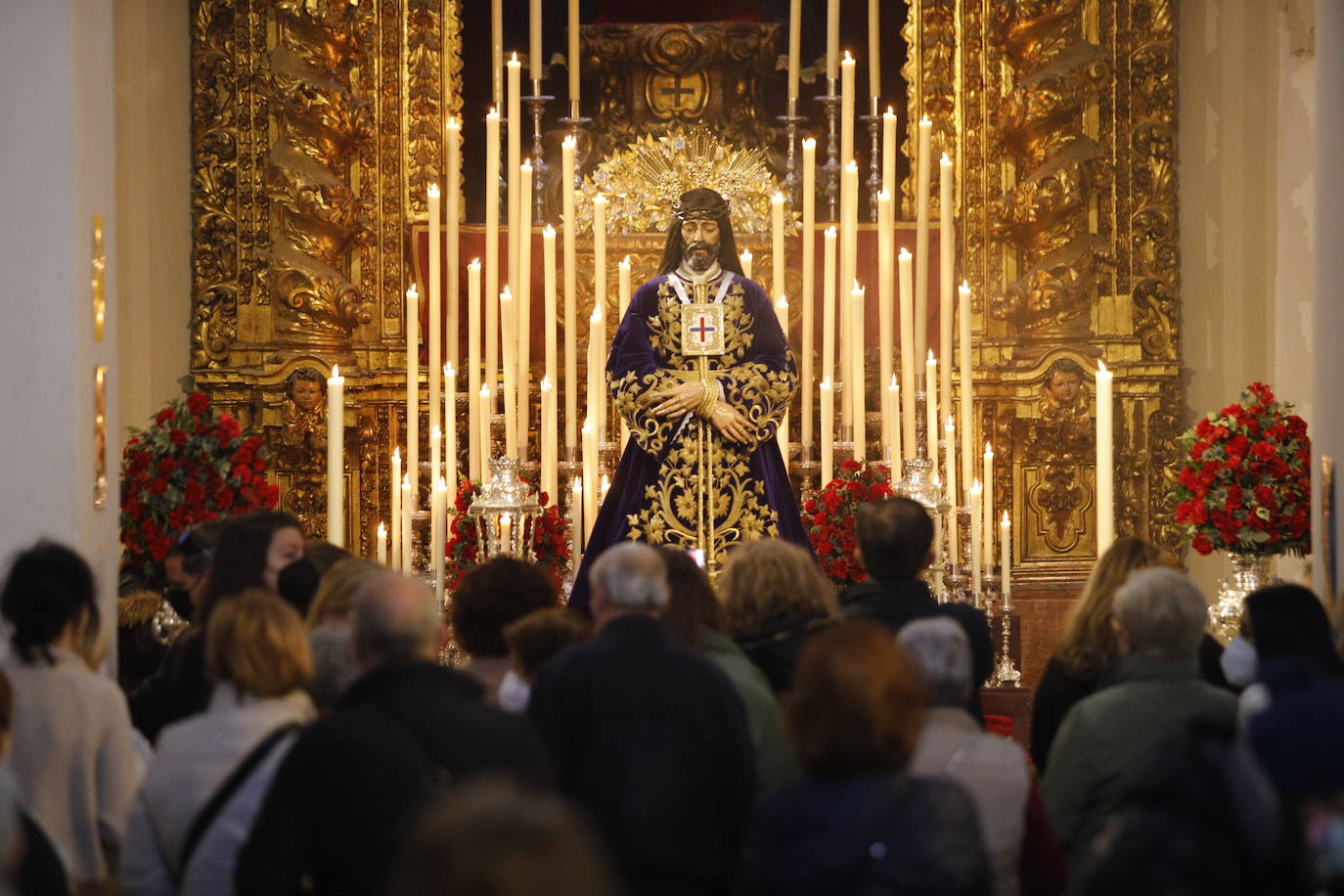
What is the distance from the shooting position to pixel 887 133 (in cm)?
931

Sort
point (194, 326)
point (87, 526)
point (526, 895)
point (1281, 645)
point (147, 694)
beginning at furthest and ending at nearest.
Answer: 1. point (194, 326)
2. point (87, 526)
3. point (147, 694)
4. point (1281, 645)
5. point (526, 895)

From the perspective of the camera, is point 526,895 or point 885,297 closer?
point 526,895

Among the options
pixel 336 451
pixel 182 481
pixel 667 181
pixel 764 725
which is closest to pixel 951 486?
pixel 336 451

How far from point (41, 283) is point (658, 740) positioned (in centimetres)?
321

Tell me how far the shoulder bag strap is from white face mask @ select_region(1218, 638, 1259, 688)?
285 cm

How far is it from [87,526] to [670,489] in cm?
305

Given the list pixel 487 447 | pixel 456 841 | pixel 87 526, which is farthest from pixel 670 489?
pixel 456 841

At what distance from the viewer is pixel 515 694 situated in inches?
203

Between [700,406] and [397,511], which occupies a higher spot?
[700,406]

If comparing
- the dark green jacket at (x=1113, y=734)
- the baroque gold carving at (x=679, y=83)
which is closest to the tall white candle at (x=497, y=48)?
the baroque gold carving at (x=679, y=83)

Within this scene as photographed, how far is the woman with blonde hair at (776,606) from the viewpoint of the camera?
220 inches

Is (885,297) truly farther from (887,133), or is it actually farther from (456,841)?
(456,841)

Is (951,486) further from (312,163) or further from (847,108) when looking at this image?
(312,163)

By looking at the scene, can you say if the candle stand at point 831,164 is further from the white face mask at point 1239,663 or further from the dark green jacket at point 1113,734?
the dark green jacket at point 1113,734
